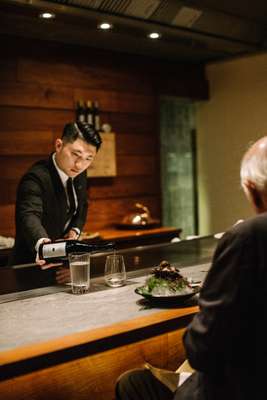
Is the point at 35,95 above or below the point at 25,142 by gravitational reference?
above

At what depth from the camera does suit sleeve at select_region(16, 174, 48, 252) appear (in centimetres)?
291

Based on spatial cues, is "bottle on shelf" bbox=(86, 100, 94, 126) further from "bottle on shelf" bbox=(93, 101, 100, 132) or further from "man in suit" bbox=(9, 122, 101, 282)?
"man in suit" bbox=(9, 122, 101, 282)

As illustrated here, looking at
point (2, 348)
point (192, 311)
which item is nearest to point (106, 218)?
point (192, 311)

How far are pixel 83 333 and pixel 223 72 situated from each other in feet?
16.6

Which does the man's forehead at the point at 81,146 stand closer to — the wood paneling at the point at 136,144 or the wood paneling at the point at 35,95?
the wood paneling at the point at 35,95

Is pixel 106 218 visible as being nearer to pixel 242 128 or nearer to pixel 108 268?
pixel 242 128

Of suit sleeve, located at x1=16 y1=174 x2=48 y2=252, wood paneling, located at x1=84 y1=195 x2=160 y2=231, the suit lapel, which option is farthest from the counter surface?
wood paneling, located at x1=84 y1=195 x2=160 y2=231

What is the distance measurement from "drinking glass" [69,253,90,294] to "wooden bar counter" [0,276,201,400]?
0.16 ft

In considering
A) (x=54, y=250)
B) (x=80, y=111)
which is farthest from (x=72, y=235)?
(x=80, y=111)

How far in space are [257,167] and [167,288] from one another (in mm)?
877

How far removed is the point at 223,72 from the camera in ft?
20.9

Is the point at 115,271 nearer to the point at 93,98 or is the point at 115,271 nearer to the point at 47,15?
the point at 47,15

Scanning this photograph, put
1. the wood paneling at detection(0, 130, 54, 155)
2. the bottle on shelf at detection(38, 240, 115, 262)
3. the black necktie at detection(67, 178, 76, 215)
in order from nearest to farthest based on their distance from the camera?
1. the bottle on shelf at detection(38, 240, 115, 262)
2. the black necktie at detection(67, 178, 76, 215)
3. the wood paneling at detection(0, 130, 54, 155)

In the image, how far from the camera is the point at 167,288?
86.1 inches
